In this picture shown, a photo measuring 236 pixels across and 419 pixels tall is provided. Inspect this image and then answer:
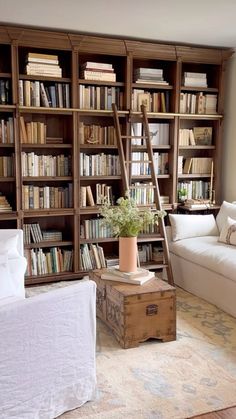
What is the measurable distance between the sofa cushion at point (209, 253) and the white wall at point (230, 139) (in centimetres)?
80

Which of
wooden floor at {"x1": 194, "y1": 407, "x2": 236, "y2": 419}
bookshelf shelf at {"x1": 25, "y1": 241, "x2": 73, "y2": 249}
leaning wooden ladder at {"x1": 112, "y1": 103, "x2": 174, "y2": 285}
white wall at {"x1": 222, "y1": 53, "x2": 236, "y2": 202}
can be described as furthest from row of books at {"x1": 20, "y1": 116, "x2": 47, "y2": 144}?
wooden floor at {"x1": 194, "y1": 407, "x2": 236, "y2": 419}

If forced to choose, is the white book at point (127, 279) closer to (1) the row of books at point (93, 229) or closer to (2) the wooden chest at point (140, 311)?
(2) the wooden chest at point (140, 311)

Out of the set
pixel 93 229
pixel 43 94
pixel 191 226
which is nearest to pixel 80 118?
pixel 43 94

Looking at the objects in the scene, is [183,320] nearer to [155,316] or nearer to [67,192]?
[155,316]

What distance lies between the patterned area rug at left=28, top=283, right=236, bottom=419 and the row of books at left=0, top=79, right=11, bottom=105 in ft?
7.60

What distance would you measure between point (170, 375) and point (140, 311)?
0.49 m

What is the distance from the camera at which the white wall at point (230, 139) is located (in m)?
4.91

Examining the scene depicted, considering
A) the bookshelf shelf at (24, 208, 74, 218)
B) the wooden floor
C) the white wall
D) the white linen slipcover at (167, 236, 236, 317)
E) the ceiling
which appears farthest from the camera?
the white wall

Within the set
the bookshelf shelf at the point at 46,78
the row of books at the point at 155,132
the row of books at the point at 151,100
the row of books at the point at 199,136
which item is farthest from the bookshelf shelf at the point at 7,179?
the row of books at the point at 199,136

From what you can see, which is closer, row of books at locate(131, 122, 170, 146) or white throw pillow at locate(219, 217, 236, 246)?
white throw pillow at locate(219, 217, 236, 246)

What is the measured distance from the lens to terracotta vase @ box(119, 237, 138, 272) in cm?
315

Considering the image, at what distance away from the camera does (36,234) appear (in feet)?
14.3

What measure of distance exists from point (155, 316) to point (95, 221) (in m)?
1.78

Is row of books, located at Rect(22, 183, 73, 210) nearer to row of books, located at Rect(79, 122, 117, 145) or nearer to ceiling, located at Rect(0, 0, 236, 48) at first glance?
row of books, located at Rect(79, 122, 117, 145)
